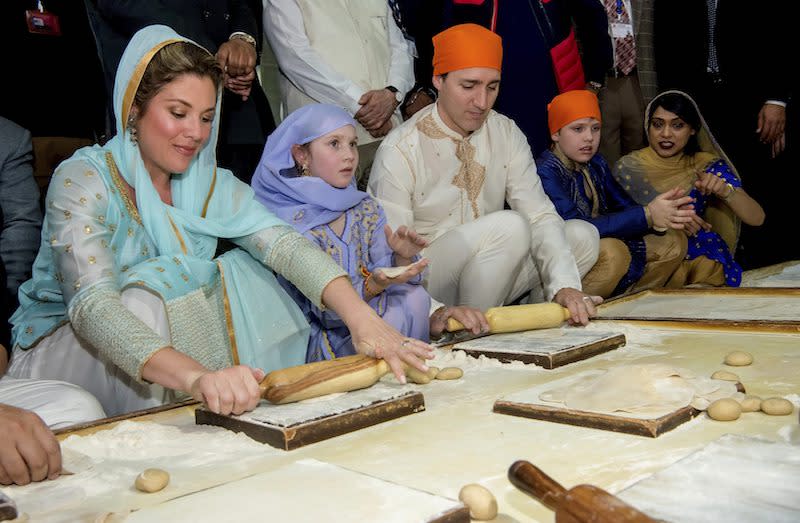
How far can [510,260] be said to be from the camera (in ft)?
11.0

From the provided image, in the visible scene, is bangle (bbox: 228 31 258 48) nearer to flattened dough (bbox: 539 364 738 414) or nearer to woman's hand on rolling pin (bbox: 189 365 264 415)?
woman's hand on rolling pin (bbox: 189 365 264 415)

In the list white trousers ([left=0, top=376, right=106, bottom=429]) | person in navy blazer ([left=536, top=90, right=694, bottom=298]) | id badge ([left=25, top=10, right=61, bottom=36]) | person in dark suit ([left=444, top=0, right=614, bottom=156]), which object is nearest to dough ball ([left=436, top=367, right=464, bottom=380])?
white trousers ([left=0, top=376, right=106, bottom=429])

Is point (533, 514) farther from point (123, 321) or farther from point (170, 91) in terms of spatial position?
point (170, 91)

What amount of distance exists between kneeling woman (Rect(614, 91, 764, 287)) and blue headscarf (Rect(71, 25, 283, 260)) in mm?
2715

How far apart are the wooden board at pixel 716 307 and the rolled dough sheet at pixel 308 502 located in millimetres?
1655

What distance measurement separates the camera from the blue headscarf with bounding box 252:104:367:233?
2.87 metres

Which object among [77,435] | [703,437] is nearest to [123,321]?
[77,435]

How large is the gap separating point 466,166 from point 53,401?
2.12m

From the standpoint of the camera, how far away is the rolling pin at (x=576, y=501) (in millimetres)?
910

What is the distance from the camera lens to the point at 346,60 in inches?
141

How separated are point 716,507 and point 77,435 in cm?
126

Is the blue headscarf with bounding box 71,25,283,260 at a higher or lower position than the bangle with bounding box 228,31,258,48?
lower

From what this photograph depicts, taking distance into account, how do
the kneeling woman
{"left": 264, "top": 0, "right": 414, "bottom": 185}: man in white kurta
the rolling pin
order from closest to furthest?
the rolling pin → {"left": 264, "top": 0, "right": 414, "bottom": 185}: man in white kurta → the kneeling woman

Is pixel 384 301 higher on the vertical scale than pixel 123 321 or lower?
lower
